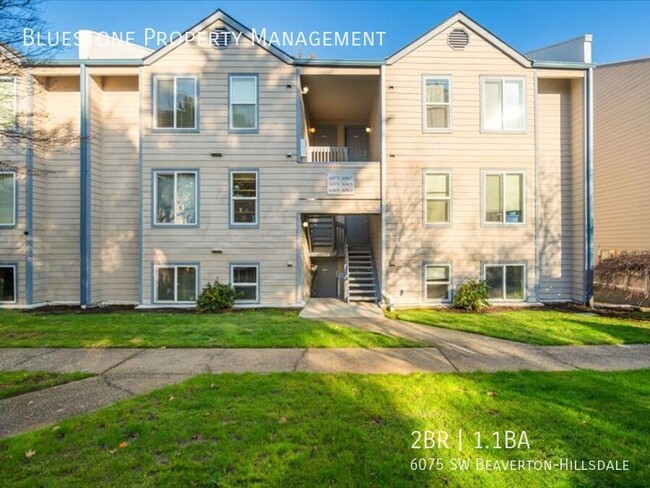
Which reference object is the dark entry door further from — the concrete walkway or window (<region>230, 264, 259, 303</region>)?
the concrete walkway

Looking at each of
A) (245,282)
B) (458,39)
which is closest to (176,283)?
(245,282)

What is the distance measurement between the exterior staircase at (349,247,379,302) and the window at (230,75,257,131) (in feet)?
18.4

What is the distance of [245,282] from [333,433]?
7642mm

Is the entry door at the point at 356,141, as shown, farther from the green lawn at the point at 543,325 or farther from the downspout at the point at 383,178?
the green lawn at the point at 543,325

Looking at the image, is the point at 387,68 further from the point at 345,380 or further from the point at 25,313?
the point at 25,313

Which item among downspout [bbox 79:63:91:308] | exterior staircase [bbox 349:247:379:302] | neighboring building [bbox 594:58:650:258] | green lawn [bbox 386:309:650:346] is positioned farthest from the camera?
A: neighboring building [bbox 594:58:650:258]

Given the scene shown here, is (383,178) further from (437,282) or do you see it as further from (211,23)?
(211,23)

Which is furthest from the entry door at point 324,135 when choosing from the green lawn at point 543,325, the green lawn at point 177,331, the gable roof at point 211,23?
the green lawn at point 177,331

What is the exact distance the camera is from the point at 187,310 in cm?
1002

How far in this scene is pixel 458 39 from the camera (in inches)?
420

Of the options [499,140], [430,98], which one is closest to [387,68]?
[430,98]

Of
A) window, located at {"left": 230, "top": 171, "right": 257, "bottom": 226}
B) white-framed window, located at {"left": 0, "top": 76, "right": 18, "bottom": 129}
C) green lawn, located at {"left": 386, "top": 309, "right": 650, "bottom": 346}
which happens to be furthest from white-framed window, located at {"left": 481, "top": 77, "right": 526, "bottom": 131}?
white-framed window, located at {"left": 0, "top": 76, "right": 18, "bottom": 129}

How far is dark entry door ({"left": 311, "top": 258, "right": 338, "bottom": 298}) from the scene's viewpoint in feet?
47.5

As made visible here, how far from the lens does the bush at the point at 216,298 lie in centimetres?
982
